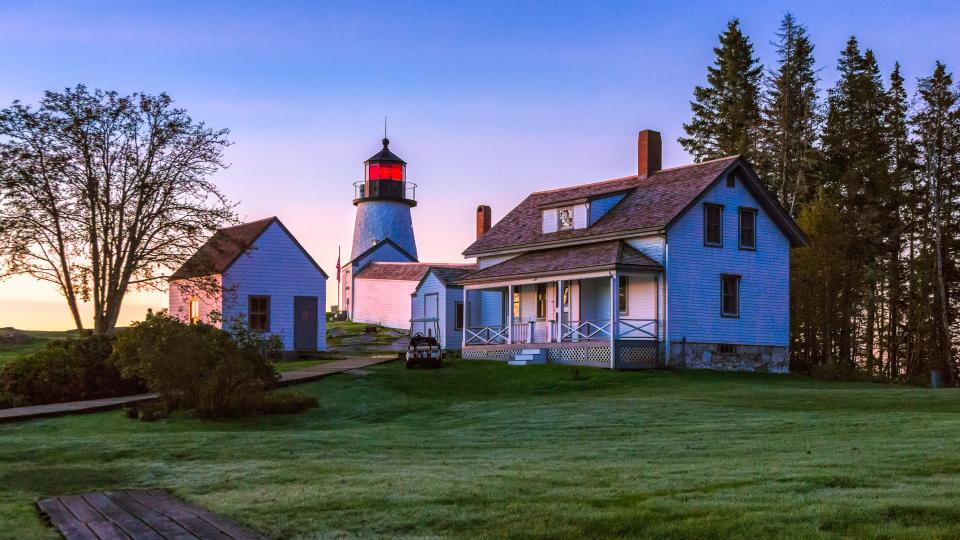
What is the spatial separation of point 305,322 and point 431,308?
676 centimetres

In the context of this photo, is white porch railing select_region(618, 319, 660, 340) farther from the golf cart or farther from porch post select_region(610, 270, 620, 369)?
the golf cart

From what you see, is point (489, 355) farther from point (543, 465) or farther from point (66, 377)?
point (543, 465)

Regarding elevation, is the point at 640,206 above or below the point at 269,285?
above

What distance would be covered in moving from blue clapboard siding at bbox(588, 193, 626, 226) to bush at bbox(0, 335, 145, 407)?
1801cm

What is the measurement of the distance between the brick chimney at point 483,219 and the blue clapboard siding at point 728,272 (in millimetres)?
16634

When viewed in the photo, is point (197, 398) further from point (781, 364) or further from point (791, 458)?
point (781, 364)

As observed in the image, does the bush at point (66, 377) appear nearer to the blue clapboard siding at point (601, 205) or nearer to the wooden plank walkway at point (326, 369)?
the wooden plank walkway at point (326, 369)

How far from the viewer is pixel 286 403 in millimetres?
24656

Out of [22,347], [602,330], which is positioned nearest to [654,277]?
[602,330]

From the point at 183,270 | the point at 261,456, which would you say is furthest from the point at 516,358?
the point at 261,456

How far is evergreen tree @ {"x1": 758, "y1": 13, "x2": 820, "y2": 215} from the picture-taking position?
5381 centimetres

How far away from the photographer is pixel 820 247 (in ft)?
149

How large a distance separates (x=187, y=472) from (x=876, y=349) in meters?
45.8

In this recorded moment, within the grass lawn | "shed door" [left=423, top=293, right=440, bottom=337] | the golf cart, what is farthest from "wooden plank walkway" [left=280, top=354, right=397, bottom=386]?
the grass lawn
